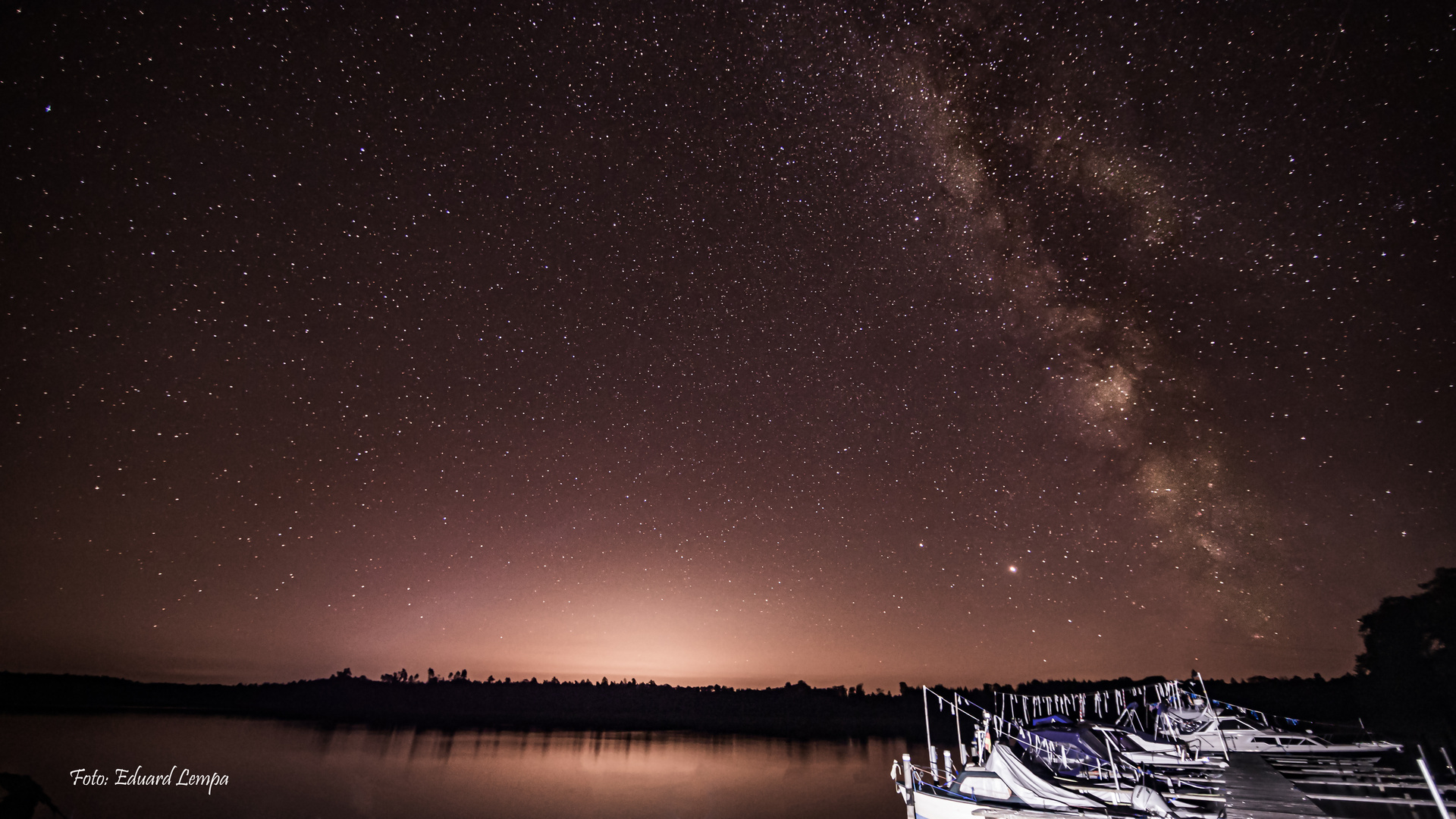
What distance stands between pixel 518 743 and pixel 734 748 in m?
28.9

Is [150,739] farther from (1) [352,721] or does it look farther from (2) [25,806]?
(2) [25,806]

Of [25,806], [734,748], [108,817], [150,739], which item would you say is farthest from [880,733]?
[25,806]

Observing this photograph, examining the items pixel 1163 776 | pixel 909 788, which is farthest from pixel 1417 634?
pixel 909 788

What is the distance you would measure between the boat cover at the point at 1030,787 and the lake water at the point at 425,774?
24.1m

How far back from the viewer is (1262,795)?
43.4 feet

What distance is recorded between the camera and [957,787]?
15.6m

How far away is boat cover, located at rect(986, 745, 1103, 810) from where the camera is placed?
1317 centimetres

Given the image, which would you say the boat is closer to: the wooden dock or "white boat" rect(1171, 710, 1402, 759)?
the wooden dock

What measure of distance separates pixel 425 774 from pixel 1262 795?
5195cm

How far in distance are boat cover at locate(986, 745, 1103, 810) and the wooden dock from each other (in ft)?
8.59

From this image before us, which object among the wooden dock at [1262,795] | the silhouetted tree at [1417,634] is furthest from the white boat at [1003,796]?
the silhouetted tree at [1417,634]

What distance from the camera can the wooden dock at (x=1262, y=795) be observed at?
11.6 meters

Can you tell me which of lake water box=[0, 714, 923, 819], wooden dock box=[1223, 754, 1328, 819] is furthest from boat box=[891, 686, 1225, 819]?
lake water box=[0, 714, 923, 819]

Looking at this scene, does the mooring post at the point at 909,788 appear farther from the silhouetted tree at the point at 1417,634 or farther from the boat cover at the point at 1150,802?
the silhouetted tree at the point at 1417,634
